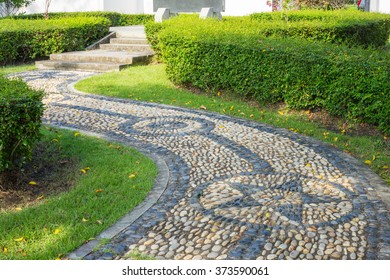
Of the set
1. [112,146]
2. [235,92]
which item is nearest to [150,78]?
[235,92]

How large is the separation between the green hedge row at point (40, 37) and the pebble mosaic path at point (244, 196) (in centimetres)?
685

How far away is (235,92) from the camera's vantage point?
980 centimetres

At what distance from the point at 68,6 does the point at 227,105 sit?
1608 centimetres

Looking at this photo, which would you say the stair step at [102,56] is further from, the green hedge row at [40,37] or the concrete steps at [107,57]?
the green hedge row at [40,37]

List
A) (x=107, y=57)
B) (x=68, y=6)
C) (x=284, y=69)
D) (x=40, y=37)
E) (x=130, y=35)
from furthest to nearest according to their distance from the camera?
(x=68, y=6), (x=130, y=35), (x=40, y=37), (x=107, y=57), (x=284, y=69)

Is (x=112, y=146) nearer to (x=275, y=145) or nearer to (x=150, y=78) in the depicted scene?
(x=275, y=145)

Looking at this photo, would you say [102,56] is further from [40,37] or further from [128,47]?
[40,37]

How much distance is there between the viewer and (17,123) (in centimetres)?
535

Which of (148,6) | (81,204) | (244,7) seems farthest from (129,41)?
(81,204)

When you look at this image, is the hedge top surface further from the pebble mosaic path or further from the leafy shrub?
the leafy shrub

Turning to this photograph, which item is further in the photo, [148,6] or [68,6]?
[68,6]

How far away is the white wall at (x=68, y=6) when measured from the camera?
2257 cm

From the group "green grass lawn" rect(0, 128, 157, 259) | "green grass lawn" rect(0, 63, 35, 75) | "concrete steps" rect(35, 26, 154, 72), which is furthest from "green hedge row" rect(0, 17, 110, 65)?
"green grass lawn" rect(0, 128, 157, 259)

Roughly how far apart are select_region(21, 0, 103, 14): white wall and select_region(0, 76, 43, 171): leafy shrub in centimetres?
1774
